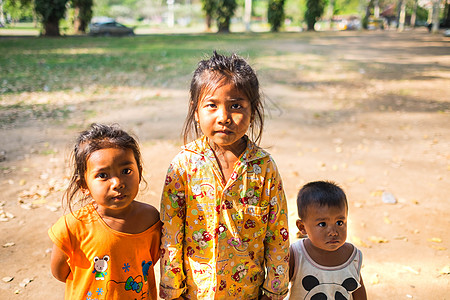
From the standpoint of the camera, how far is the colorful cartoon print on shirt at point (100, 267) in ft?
5.97

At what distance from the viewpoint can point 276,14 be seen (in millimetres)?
34469

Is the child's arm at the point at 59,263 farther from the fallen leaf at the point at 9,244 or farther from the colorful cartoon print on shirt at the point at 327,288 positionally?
the fallen leaf at the point at 9,244

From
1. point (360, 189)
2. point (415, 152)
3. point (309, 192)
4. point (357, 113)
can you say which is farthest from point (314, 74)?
point (309, 192)

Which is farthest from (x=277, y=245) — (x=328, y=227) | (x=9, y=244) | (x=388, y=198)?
(x=388, y=198)

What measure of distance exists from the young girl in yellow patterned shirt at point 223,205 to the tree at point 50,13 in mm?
23877


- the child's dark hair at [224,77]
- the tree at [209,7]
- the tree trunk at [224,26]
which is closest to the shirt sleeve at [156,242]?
the child's dark hair at [224,77]

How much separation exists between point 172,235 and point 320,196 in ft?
2.66

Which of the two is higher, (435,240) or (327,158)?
(327,158)

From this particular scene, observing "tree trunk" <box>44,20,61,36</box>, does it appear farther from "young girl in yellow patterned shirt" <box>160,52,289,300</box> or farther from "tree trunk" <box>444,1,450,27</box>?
"tree trunk" <box>444,1,450,27</box>

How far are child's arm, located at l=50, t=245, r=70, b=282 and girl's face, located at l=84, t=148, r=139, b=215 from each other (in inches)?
11.5

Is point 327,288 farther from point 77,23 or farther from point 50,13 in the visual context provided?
point 77,23

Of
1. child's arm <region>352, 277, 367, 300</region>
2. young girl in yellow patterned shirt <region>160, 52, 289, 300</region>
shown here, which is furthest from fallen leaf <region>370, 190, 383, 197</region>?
young girl in yellow patterned shirt <region>160, 52, 289, 300</region>

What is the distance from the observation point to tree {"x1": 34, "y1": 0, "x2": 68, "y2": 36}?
22.3m

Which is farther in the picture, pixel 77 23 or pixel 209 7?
pixel 209 7
